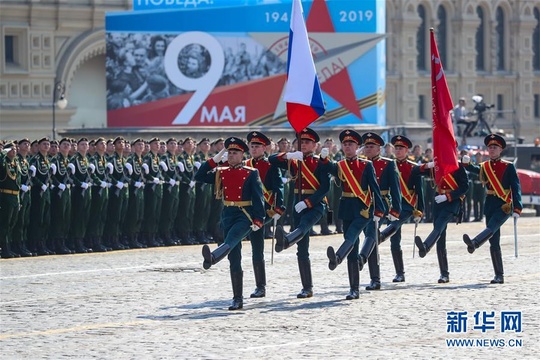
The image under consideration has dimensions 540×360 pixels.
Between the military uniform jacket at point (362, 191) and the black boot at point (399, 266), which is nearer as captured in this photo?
the military uniform jacket at point (362, 191)

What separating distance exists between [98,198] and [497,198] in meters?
6.88

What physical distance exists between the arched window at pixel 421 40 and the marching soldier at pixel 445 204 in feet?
123

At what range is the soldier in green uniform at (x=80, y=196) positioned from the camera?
21.7m

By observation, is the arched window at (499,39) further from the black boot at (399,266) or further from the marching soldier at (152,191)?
the black boot at (399,266)

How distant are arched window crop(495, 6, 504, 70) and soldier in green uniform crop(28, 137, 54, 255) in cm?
3887

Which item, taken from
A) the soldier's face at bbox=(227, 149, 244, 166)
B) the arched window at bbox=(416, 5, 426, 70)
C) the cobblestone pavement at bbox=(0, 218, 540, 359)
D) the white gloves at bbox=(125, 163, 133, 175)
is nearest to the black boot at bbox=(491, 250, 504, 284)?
the cobblestone pavement at bbox=(0, 218, 540, 359)

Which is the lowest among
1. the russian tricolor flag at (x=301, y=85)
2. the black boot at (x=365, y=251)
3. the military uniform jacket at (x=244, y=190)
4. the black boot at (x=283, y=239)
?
the black boot at (x=365, y=251)

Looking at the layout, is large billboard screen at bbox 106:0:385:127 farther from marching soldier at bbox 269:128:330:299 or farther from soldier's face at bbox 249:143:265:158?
soldier's face at bbox 249:143:265:158

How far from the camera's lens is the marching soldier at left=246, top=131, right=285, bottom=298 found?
15.7 m

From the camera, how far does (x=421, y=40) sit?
5541cm

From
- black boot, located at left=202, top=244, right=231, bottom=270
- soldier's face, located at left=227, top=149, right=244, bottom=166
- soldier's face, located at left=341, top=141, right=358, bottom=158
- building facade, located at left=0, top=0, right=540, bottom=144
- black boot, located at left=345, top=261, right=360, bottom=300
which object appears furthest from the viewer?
building facade, located at left=0, top=0, right=540, bottom=144

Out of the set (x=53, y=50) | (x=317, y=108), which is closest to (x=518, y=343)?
(x=317, y=108)

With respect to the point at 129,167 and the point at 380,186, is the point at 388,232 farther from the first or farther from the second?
the point at 129,167

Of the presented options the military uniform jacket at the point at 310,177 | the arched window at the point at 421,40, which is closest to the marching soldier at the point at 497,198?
the military uniform jacket at the point at 310,177
